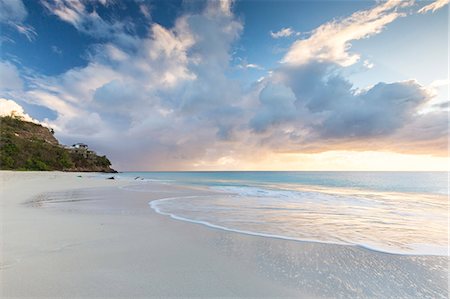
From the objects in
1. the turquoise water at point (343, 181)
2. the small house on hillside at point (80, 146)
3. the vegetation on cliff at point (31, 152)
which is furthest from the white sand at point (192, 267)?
the small house on hillside at point (80, 146)

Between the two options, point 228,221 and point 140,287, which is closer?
point 140,287

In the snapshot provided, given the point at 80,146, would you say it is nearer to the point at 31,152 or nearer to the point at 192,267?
the point at 31,152

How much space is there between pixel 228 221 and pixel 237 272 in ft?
13.3

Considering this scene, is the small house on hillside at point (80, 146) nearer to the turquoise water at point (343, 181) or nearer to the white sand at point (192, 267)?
the turquoise water at point (343, 181)

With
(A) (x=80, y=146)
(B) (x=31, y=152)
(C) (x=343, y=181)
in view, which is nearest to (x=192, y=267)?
(C) (x=343, y=181)

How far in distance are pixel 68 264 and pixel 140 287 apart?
1.48m

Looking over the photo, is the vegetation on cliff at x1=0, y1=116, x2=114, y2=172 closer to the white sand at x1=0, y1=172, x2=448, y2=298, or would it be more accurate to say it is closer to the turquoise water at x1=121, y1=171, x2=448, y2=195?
the turquoise water at x1=121, y1=171, x2=448, y2=195

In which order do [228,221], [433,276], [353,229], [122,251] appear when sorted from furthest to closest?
[228,221] → [353,229] → [122,251] → [433,276]

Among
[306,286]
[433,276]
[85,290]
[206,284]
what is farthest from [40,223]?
[433,276]

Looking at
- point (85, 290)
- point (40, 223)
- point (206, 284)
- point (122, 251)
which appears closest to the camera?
point (85, 290)

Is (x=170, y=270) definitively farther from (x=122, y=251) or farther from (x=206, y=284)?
(x=122, y=251)

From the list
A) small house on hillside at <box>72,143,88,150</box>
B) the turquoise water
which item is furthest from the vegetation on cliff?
the turquoise water

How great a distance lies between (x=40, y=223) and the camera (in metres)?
5.96

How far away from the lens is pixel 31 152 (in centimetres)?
5791
